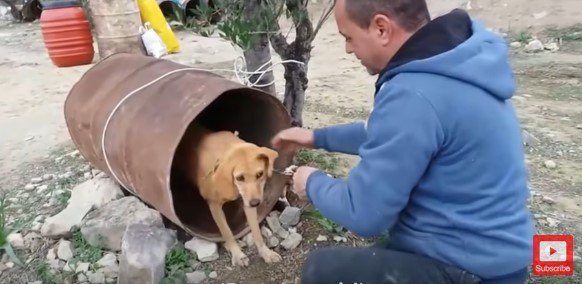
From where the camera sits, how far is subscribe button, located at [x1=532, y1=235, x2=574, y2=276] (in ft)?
6.77

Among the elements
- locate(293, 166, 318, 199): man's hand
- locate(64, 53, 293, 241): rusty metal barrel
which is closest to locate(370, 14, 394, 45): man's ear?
locate(293, 166, 318, 199): man's hand

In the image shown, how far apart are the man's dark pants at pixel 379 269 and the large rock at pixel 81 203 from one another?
5.41 feet

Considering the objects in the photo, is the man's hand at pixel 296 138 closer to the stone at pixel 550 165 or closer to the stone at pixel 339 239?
the stone at pixel 339 239

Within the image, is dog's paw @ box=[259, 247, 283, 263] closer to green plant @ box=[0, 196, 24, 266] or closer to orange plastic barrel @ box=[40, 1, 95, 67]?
green plant @ box=[0, 196, 24, 266]

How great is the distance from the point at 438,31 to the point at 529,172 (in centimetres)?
215

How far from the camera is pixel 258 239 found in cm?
273

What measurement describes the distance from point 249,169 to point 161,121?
47 centimetres

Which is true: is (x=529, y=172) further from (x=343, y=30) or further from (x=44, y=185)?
(x=44, y=185)

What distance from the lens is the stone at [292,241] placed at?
2.80 m

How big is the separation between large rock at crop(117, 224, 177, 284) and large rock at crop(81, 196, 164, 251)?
7cm

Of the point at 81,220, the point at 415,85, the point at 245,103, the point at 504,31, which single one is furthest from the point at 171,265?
the point at 504,31

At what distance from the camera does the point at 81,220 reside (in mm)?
2949

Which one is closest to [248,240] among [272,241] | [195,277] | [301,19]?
[272,241]

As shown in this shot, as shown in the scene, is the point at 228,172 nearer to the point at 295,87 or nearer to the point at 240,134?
the point at 240,134
